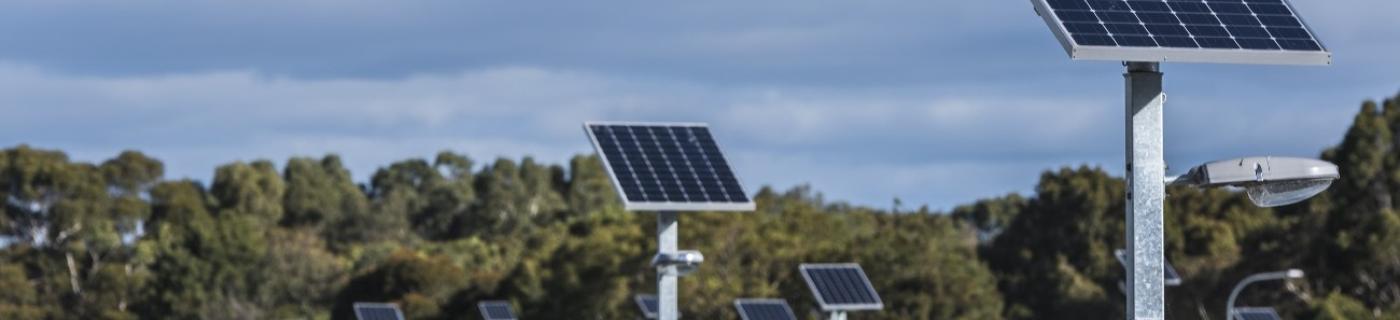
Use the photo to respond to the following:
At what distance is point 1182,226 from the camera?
9038 cm

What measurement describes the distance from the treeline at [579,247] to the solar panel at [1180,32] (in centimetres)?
5598

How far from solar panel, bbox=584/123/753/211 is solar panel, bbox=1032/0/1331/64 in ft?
42.8

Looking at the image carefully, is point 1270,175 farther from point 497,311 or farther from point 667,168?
point 497,311

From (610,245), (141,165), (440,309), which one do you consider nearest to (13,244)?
(141,165)

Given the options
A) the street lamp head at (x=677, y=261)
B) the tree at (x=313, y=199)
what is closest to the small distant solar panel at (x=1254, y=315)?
the street lamp head at (x=677, y=261)

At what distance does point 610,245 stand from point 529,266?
23.1 feet

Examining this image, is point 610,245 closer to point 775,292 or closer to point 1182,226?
point 775,292

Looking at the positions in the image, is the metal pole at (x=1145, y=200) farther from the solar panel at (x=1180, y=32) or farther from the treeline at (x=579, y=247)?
the treeline at (x=579, y=247)

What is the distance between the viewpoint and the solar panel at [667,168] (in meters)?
28.1

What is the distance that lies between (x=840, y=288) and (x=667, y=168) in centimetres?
1228

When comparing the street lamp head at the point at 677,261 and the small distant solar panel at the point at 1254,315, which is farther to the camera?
the small distant solar panel at the point at 1254,315

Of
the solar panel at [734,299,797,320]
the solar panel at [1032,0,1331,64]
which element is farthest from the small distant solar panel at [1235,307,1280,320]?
the solar panel at [1032,0,1331,64]

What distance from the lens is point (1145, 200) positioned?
1227 cm

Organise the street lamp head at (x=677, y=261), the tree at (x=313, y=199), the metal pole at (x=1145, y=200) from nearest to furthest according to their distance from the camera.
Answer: the metal pole at (x=1145, y=200)
the street lamp head at (x=677, y=261)
the tree at (x=313, y=199)
